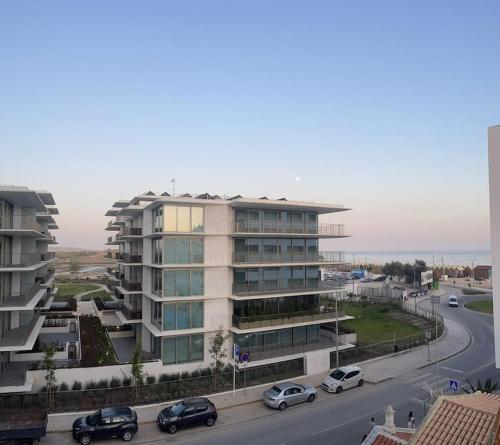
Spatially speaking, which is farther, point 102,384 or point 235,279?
point 235,279

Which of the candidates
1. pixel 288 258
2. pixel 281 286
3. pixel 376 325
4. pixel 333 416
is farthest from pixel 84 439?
pixel 376 325

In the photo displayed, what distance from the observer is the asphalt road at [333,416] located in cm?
2167

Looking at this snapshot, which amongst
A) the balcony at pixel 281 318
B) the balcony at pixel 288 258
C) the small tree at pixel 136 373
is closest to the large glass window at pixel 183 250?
the balcony at pixel 288 258

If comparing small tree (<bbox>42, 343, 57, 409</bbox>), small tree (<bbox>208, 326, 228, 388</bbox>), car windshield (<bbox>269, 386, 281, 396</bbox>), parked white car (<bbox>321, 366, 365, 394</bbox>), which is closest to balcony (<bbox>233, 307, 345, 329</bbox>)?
small tree (<bbox>208, 326, 228, 388</bbox>)

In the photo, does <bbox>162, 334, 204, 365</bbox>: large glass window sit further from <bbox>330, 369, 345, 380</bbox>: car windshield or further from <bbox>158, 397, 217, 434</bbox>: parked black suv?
<bbox>330, 369, 345, 380</bbox>: car windshield

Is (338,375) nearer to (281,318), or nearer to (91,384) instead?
(281,318)

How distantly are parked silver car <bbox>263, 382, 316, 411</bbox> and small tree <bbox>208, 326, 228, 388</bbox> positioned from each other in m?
4.83

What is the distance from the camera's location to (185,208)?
31.9 metres

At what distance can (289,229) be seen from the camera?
3553cm

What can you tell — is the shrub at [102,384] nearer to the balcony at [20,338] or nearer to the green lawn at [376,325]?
the balcony at [20,338]

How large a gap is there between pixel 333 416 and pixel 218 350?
30.8 ft

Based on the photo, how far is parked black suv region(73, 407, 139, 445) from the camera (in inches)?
811

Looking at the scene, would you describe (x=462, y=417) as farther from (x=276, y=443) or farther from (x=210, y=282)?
(x=210, y=282)

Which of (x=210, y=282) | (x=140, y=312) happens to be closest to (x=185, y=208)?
(x=210, y=282)
